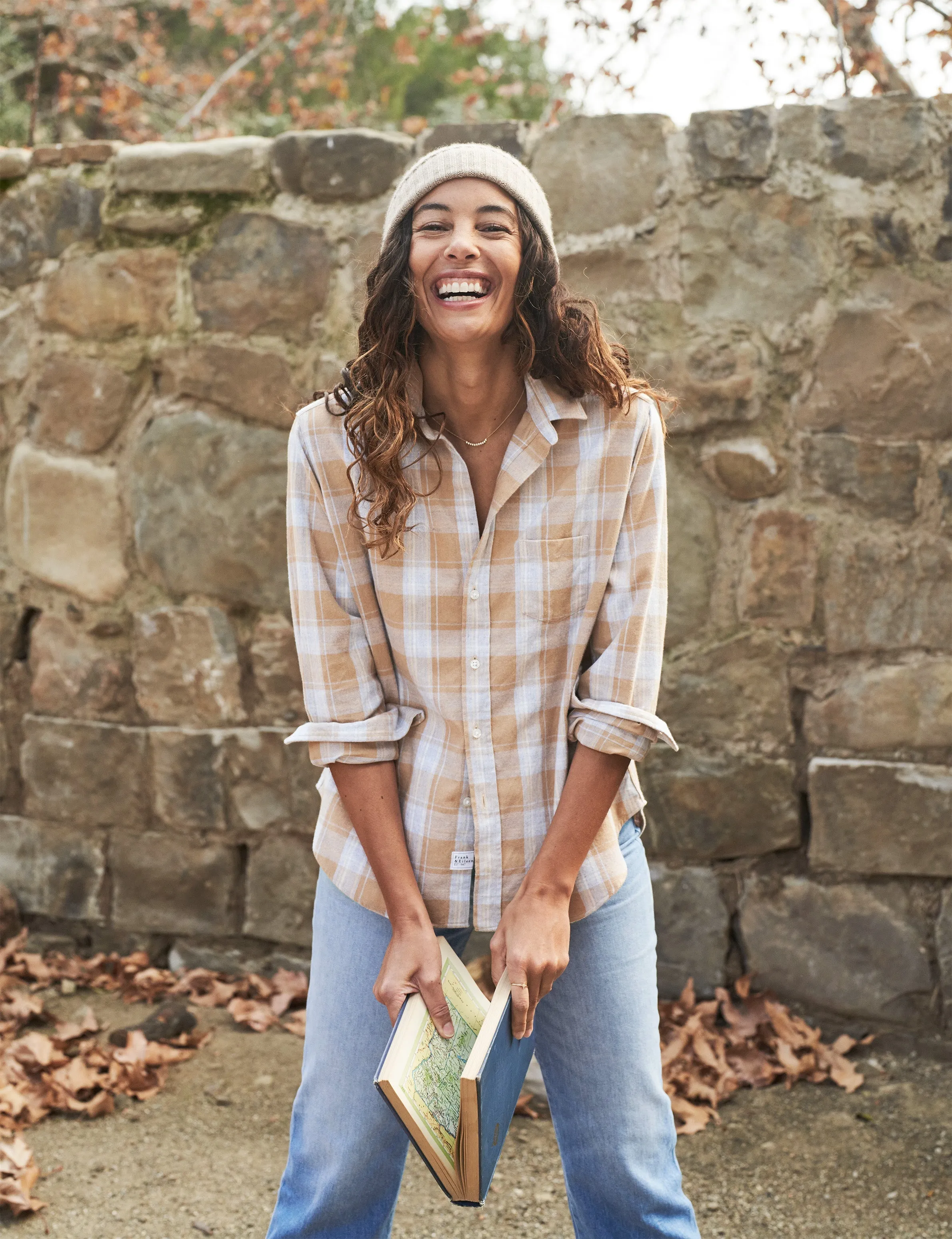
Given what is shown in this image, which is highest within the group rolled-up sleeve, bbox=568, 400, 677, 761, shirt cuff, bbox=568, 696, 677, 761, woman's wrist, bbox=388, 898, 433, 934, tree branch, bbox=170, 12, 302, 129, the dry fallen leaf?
tree branch, bbox=170, 12, 302, 129

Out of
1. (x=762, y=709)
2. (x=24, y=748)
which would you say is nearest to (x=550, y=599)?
(x=762, y=709)

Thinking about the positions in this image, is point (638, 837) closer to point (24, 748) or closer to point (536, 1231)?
point (536, 1231)

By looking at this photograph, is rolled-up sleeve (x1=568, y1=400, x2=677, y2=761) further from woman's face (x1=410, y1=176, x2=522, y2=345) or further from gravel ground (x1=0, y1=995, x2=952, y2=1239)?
gravel ground (x1=0, y1=995, x2=952, y2=1239)

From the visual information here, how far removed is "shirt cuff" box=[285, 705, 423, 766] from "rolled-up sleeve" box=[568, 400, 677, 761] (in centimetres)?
27

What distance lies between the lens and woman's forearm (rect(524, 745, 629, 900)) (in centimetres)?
166

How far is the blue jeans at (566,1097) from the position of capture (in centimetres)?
162

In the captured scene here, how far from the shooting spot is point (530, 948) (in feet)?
5.28

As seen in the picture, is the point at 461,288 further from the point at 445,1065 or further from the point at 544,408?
the point at 445,1065

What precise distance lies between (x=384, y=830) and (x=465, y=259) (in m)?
0.81

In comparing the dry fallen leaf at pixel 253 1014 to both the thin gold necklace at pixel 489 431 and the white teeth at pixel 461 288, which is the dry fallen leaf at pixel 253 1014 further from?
the white teeth at pixel 461 288

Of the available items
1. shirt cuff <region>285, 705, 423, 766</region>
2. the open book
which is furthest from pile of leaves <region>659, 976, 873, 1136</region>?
shirt cuff <region>285, 705, 423, 766</region>

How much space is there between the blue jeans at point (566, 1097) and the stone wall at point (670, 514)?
1.32m

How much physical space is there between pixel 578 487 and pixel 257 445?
1.59 meters

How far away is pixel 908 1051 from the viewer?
291 centimetres
